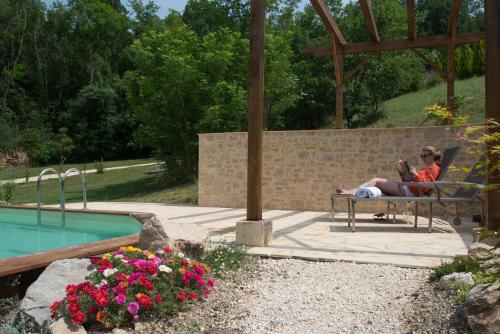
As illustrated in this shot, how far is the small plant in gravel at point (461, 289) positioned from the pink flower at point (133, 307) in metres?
1.88

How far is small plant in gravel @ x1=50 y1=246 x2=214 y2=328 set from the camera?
271 centimetres

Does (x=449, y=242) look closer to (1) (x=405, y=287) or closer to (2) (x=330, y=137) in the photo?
(1) (x=405, y=287)

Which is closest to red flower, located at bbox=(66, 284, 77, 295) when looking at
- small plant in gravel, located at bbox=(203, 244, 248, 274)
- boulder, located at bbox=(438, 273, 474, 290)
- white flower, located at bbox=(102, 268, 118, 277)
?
white flower, located at bbox=(102, 268, 118, 277)

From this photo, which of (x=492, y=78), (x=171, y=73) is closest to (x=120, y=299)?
(x=492, y=78)

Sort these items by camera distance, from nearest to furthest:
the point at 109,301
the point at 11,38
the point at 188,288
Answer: the point at 109,301 → the point at 188,288 → the point at 11,38


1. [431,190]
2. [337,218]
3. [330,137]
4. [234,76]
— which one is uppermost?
[234,76]

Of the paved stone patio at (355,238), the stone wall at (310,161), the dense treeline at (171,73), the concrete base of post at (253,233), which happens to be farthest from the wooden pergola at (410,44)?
the concrete base of post at (253,233)

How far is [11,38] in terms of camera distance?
30.7 m

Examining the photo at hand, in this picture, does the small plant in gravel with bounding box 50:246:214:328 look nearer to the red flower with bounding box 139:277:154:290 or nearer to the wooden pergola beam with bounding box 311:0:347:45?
the red flower with bounding box 139:277:154:290

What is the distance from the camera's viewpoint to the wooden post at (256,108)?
484 centimetres

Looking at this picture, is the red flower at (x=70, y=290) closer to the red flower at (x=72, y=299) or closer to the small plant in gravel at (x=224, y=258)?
the red flower at (x=72, y=299)

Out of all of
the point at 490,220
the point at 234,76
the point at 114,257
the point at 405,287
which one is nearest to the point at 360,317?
the point at 405,287

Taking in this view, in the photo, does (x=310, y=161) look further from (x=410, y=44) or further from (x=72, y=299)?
(x=72, y=299)

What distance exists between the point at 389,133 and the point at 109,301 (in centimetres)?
600
